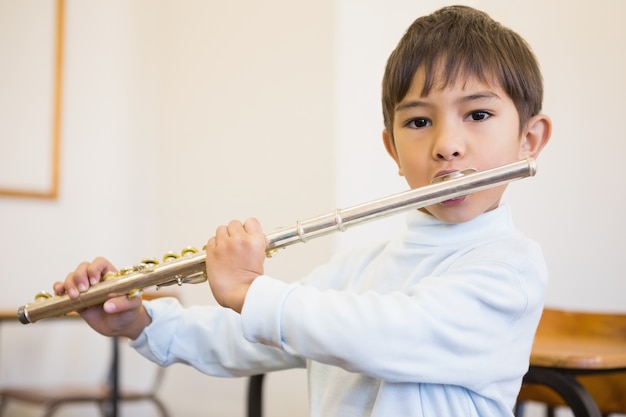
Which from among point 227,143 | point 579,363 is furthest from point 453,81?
point 227,143

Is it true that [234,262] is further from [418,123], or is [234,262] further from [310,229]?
Answer: [418,123]

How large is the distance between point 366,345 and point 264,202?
5.36ft

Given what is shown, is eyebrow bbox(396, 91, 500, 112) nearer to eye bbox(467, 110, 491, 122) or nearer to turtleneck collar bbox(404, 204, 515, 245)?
eye bbox(467, 110, 491, 122)

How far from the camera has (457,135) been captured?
909 millimetres

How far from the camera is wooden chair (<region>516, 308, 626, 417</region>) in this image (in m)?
1.04

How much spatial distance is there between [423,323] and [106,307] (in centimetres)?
42

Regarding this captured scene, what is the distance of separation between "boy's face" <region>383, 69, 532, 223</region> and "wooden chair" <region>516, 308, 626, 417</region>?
24 centimetres

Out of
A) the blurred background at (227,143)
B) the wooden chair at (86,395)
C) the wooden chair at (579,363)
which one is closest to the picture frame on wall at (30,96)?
the blurred background at (227,143)

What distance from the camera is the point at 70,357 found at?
9.51 ft

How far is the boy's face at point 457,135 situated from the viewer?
0.91 meters

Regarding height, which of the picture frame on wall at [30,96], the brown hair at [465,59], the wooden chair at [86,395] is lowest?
the wooden chair at [86,395]

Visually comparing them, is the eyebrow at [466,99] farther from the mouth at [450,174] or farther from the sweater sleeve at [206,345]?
the sweater sleeve at [206,345]

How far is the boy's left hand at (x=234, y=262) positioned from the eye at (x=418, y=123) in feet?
0.74

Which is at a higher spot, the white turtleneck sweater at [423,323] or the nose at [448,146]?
the nose at [448,146]
